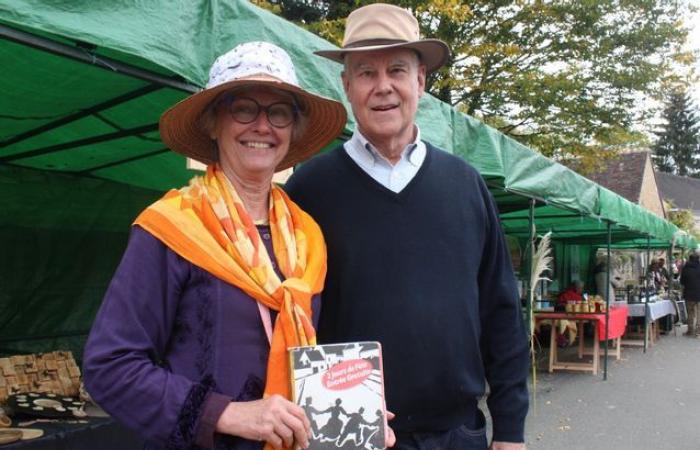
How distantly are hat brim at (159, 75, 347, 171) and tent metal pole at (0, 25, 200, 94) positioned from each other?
699mm

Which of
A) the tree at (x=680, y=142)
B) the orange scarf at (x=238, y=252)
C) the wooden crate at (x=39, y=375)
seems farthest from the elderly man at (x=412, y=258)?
the tree at (x=680, y=142)

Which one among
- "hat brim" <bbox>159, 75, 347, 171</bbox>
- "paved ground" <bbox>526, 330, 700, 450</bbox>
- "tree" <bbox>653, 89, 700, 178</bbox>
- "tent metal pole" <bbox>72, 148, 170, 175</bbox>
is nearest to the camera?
"hat brim" <bbox>159, 75, 347, 171</bbox>

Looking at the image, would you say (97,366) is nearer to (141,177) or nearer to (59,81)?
(59,81)

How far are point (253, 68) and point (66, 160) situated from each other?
3908 millimetres

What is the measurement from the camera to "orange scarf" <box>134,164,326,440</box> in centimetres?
136

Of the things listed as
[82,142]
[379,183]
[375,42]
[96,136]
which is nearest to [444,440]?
[379,183]

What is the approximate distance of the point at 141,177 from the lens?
18.1ft

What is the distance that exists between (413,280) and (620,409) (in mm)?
6493

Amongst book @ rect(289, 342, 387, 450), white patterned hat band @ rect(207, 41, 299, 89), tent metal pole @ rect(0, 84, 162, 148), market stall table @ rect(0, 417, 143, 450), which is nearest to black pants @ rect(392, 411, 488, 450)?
book @ rect(289, 342, 387, 450)

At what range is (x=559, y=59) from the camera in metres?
12.6

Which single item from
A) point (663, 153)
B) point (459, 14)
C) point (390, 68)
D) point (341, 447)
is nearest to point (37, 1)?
point (390, 68)

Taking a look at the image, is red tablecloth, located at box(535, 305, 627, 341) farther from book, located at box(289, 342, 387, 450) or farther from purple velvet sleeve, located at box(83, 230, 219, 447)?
purple velvet sleeve, located at box(83, 230, 219, 447)

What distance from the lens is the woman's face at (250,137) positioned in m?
1.53

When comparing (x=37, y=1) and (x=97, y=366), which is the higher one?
(x=37, y=1)
